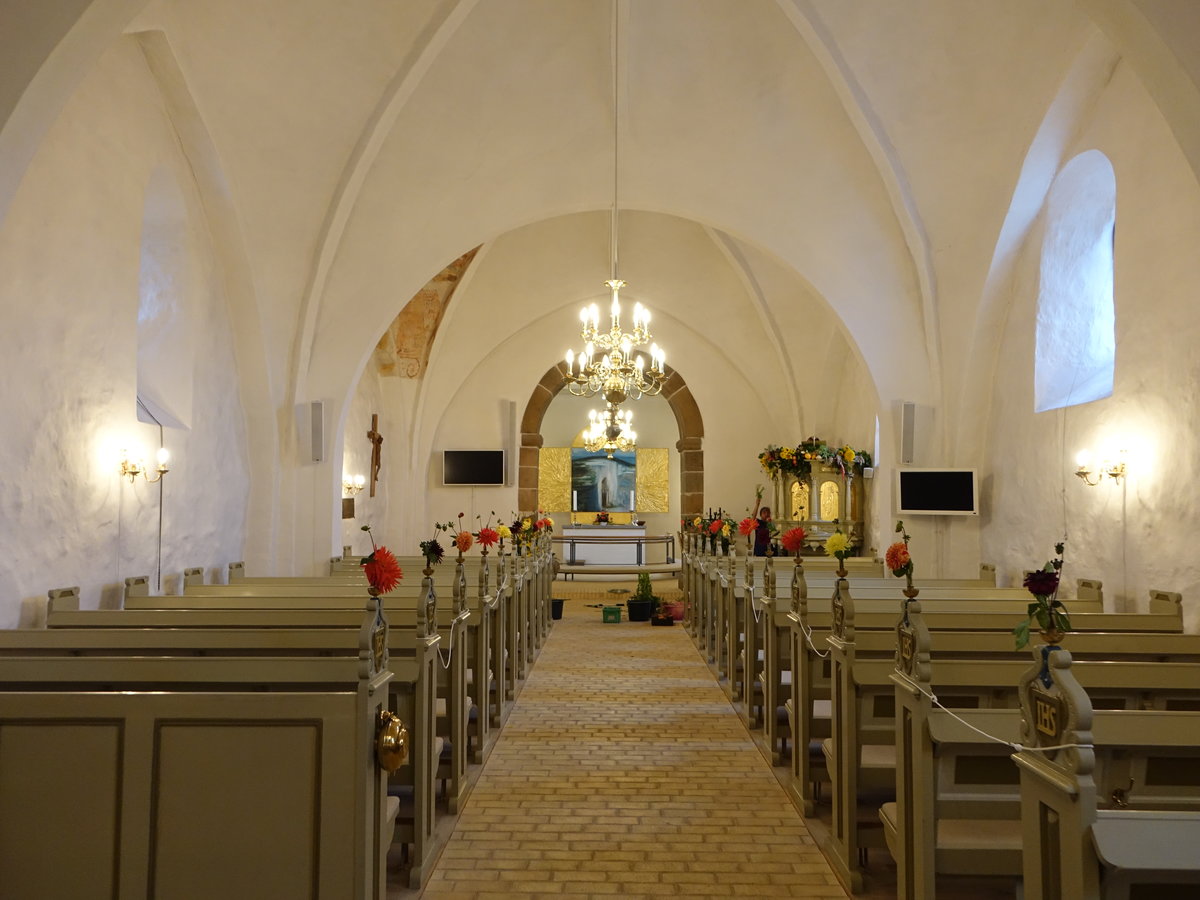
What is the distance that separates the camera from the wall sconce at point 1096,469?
692 cm

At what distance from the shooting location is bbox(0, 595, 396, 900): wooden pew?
111 inches

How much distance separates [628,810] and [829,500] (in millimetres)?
9483

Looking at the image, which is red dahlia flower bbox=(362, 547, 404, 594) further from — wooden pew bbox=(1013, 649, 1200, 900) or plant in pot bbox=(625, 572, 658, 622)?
plant in pot bbox=(625, 572, 658, 622)

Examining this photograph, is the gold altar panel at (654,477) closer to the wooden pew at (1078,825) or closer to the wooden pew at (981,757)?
the wooden pew at (981,757)

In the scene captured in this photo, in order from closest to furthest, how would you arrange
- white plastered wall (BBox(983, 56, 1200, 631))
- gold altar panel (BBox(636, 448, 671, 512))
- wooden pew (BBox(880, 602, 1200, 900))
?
wooden pew (BBox(880, 602, 1200, 900))
white plastered wall (BBox(983, 56, 1200, 631))
gold altar panel (BBox(636, 448, 671, 512))

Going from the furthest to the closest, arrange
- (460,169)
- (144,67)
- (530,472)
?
(530,472) → (460,169) → (144,67)

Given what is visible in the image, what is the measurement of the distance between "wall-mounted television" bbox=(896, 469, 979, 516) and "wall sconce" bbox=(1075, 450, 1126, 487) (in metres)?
1.70

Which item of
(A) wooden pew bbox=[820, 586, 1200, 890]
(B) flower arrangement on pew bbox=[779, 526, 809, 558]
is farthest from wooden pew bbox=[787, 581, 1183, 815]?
(A) wooden pew bbox=[820, 586, 1200, 890]

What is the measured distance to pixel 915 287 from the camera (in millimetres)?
9680

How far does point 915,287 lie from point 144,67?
7.59 m

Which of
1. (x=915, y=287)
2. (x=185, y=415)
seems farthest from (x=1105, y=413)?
(x=185, y=415)

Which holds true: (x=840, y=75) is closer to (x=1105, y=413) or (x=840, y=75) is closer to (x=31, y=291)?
(x=1105, y=413)

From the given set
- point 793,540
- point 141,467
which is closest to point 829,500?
point 793,540

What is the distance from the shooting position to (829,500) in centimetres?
1357
